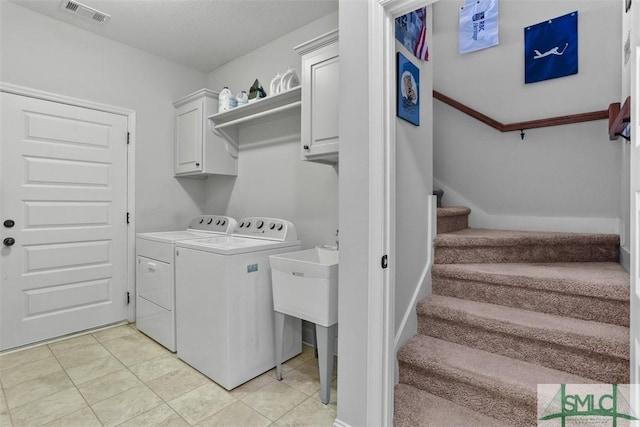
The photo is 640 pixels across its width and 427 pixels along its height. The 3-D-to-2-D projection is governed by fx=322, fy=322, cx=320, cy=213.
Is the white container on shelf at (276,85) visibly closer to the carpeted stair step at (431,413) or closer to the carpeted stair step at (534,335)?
the carpeted stair step at (534,335)

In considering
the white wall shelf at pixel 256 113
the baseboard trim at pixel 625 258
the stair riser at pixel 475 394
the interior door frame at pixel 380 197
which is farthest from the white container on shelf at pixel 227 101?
the baseboard trim at pixel 625 258

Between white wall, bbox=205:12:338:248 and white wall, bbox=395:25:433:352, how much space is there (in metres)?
0.73

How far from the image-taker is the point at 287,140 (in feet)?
9.46

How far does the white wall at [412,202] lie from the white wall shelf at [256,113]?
911 mm

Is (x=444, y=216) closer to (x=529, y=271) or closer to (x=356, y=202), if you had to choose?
(x=529, y=271)

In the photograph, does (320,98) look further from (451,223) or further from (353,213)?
(451,223)

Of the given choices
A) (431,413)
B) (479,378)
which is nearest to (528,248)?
(479,378)

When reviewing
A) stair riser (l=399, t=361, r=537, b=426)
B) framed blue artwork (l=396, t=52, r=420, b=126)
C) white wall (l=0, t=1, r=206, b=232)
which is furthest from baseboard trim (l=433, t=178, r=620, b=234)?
white wall (l=0, t=1, r=206, b=232)

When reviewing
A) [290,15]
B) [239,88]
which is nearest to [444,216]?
[290,15]

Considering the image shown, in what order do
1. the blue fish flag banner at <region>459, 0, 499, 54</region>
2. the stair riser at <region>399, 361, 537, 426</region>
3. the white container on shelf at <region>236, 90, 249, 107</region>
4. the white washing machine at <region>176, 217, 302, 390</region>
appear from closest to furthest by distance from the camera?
the stair riser at <region>399, 361, 537, 426</region>, the white washing machine at <region>176, 217, 302, 390</region>, the blue fish flag banner at <region>459, 0, 499, 54</region>, the white container on shelf at <region>236, 90, 249, 107</region>

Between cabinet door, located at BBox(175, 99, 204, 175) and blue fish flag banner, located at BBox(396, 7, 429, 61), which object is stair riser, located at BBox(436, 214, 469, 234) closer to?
blue fish flag banner, located at BBox(396, 7, 429, 61)

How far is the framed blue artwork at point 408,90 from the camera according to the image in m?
1.66

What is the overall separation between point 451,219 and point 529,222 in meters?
0.74

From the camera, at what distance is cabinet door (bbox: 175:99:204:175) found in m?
3.15
